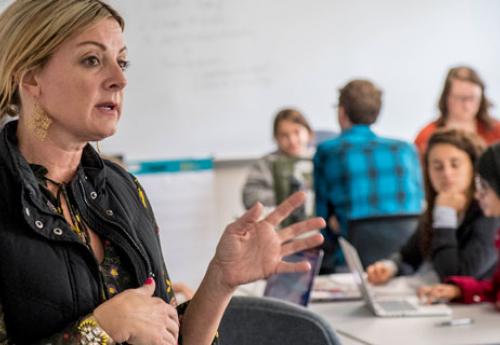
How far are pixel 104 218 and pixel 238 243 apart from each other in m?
0.26

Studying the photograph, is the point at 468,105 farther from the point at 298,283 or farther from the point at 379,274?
the point at 298,283

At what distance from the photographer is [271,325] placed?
1.95 metres

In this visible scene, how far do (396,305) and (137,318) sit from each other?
1.59m

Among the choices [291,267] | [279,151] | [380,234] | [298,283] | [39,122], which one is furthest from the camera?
[279,151]

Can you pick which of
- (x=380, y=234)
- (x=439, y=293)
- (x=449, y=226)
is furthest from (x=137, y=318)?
(x=380, y=234)

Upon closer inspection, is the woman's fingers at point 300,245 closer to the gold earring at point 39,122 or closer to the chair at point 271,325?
the chair at point 271,325

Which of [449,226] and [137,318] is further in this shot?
[449,226]

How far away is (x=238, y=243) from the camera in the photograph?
5.27 feet

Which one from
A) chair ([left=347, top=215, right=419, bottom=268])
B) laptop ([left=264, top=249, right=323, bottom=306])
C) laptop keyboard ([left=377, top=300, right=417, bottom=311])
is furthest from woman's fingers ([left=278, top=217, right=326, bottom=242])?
chair ([left=347, top=215, right=419, bottom=268])

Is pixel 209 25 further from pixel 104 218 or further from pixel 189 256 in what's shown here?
pixel 104 218

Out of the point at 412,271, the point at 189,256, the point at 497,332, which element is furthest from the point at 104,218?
the point at 189,256

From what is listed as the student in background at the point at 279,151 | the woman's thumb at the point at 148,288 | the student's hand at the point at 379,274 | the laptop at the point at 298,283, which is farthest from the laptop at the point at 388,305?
the student in background at the point at 279,151

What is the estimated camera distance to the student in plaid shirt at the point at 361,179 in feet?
13.9

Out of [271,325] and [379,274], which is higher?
[271,325]
